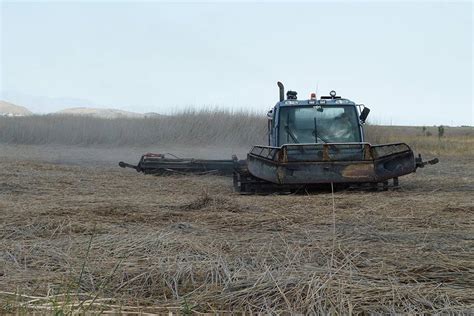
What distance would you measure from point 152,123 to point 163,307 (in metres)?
29.4

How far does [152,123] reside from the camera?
32.7 metres

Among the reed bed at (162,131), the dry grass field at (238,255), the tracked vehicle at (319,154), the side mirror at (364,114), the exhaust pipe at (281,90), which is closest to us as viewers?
the dry grass field at (238,255)

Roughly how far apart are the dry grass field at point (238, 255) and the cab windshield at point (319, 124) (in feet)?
8.95

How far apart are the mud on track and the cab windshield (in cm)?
294

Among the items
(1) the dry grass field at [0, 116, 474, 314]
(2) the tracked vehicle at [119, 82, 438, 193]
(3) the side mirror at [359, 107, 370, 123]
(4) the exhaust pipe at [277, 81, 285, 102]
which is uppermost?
(4) the exhaust pipe at [277, 81, 285, 102]

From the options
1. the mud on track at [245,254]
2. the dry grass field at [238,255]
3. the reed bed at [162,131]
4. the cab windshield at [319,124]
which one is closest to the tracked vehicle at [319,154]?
the cab windshield at [319,124]

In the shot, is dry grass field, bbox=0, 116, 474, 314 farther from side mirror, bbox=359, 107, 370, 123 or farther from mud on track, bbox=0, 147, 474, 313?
side mirror, bbox=359, 107, 370, 123

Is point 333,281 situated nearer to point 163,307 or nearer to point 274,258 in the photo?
point 274,258

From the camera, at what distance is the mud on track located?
3727 mm

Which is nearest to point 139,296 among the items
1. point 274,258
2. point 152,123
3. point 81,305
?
point 81,305

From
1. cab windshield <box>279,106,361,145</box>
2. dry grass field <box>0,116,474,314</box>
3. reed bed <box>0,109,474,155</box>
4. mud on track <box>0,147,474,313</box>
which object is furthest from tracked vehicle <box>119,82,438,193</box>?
reed bed <box>0,109,474,155</box>

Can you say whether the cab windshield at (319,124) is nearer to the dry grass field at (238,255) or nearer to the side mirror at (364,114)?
the side mirror at (364,114)

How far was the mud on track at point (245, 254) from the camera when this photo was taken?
3727mm

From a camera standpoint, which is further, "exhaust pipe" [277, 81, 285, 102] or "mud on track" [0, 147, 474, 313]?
"exhaust pipe" [277, 81, 285, 102]
